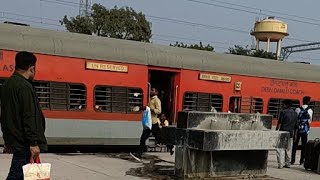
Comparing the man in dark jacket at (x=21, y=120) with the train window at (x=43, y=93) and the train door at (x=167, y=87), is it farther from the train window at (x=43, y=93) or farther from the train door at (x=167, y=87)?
the train door at (x=167, y=87)

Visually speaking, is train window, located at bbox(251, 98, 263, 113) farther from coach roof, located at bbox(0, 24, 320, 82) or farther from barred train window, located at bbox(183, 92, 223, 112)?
barred train window, located at bbox(183, 92, 223, 112)

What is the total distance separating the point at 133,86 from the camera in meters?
13.0

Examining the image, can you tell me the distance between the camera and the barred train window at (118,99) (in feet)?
40.7

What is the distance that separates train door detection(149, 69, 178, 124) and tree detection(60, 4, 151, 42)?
833 inches

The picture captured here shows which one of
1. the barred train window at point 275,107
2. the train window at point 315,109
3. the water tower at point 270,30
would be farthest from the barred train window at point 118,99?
the water tower at point 270,30

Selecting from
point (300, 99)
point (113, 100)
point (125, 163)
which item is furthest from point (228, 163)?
point (300, 99)

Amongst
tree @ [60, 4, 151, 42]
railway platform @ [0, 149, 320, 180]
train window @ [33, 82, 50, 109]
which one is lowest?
railway platform @ [0, 149, 320, 180]

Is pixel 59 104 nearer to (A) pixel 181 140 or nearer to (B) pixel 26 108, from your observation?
(A) pixel 181 140

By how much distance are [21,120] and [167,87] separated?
9.60 m

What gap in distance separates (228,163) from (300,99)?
8.87 meters

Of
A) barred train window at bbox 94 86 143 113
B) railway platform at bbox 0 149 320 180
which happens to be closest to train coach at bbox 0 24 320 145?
barred train window at bbox 94 86 143 113

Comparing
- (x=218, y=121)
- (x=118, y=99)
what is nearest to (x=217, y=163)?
(x=218, y=121)

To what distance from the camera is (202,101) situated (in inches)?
568

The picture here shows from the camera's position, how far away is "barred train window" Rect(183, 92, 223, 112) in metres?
14.1
